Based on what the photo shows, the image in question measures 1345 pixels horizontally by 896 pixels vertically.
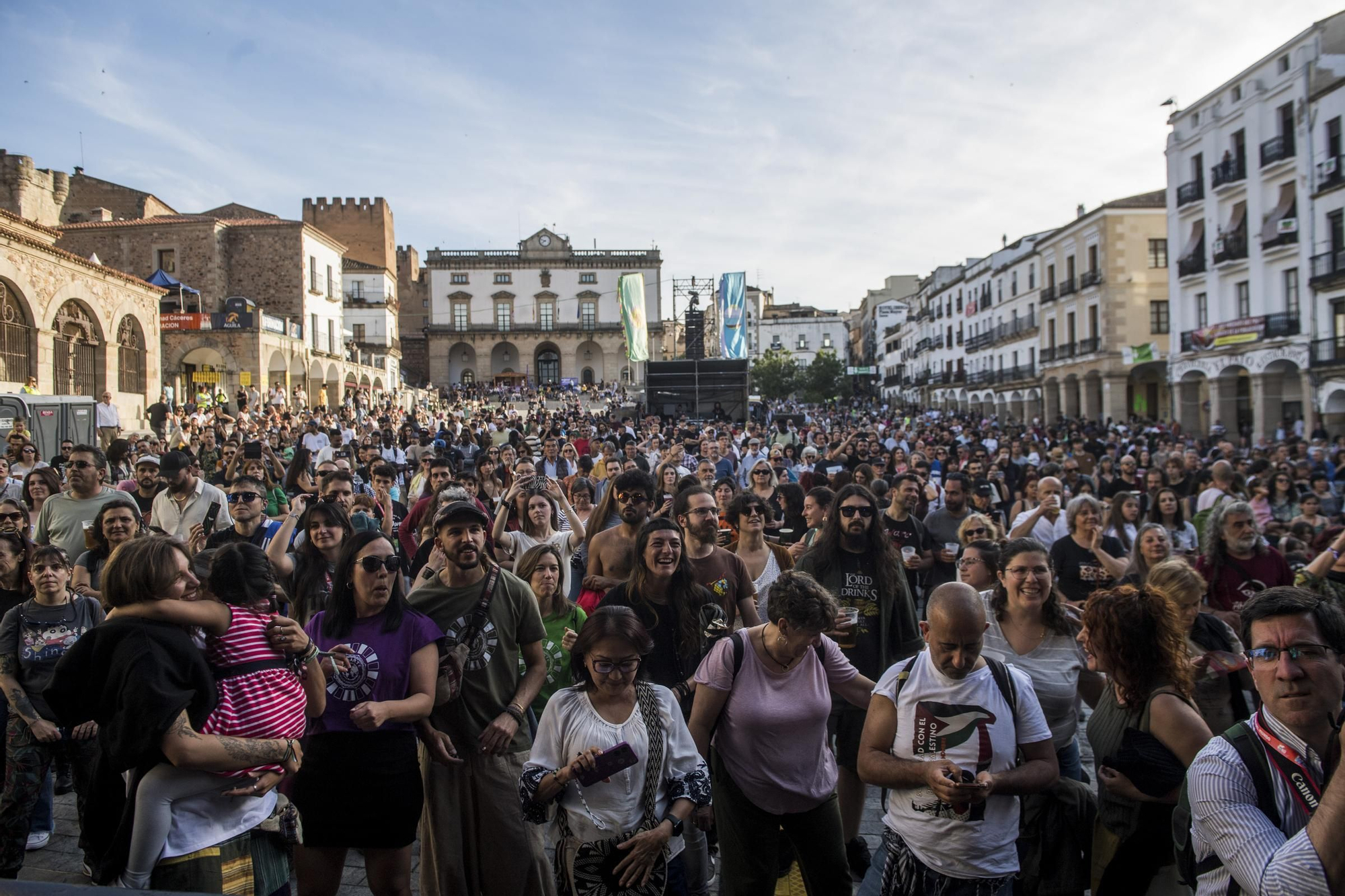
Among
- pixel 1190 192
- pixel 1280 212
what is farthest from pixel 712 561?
pixel 1190 192

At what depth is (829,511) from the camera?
450 centimetres

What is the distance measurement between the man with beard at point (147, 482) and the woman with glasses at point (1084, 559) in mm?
6529

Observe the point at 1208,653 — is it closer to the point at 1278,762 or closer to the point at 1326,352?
the point at 1278,762

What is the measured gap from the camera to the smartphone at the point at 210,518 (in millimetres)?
5497

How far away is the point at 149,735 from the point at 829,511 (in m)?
3.15

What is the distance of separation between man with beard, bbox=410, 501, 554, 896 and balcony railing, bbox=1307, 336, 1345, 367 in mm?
25013

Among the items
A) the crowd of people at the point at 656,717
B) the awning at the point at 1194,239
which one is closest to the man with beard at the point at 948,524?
the crowd of people at the point at 656,717

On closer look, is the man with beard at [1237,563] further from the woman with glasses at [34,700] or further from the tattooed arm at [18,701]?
the tattooed arm at [18,701]

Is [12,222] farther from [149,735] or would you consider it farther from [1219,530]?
[1219,530]

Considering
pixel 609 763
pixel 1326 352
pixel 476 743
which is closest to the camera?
pixel 609 763

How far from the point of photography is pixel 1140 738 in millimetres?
2742

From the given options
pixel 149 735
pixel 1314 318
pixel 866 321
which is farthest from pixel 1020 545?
pixel 866 321

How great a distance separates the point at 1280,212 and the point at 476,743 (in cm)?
2849

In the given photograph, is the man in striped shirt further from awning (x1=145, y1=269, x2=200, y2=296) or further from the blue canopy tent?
awning (x1=145, y1=269, x2=200, y2=296)
